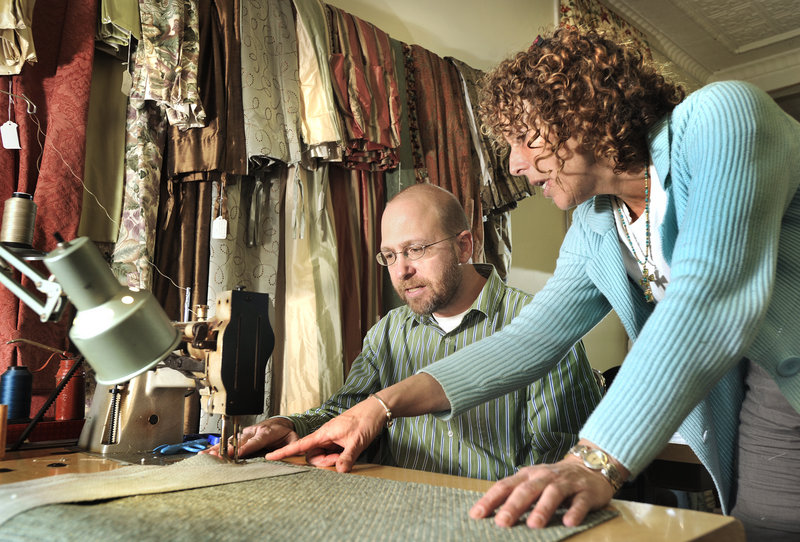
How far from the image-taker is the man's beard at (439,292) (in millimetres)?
2027

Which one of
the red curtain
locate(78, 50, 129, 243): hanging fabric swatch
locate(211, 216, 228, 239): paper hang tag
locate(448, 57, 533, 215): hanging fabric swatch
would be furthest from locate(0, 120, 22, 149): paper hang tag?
locate(448, 57, 533, 215): hanging fabric swatch

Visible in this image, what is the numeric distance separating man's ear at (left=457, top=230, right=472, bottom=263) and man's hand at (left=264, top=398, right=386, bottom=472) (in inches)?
39.0

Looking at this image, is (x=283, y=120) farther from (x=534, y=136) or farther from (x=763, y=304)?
(x=763, y=304)

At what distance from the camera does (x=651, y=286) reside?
4.20 ft

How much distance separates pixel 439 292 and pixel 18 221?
1183 mm

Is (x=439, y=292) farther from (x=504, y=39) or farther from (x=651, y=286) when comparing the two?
(x=504, y=39)

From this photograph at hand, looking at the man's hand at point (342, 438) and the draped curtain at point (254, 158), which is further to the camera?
the draped curtain at point (254, 158)

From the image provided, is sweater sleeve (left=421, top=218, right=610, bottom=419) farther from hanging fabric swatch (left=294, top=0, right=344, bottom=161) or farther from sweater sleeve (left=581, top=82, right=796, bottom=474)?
hanging fabric swatch (left=294, top=0, right=344, bottom=161)

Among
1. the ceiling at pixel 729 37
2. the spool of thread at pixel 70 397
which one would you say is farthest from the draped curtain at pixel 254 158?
the ceiling at pixel 729 37

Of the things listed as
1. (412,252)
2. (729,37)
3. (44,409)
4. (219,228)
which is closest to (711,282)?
(412,252)

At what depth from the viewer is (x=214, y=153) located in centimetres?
227

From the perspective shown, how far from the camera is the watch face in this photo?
820 millimetres

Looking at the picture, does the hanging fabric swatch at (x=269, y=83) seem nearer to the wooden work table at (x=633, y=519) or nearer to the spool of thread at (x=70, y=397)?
the spool of thread at (x=70, y=397)

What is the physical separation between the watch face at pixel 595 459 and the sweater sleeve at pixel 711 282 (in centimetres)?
1
